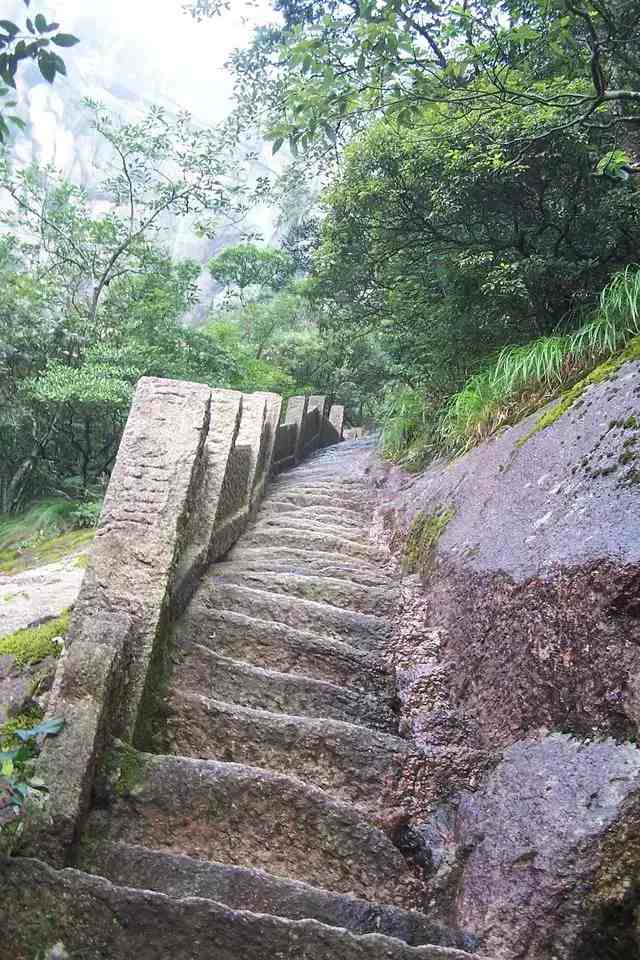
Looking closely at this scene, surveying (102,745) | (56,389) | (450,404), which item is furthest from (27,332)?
(102,745)

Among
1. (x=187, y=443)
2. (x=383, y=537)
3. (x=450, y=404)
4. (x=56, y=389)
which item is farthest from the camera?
(x=56, y=389)

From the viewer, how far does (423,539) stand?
13.5ft

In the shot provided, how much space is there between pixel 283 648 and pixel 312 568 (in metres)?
1.09

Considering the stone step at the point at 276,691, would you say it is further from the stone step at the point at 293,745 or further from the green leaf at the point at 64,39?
the green leaf at the point at 64,39

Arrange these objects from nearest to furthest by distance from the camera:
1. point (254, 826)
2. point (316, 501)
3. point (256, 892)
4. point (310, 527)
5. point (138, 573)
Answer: point (256, 892), point (254, 826), point (138, 573), point (310, 527), point (316, 501)

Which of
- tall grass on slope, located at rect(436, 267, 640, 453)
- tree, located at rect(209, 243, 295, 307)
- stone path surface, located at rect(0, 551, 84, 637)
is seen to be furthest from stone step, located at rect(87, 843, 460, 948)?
tree, located at rect(209, 243, 295, 307)

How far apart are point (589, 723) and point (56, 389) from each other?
24.5 feet

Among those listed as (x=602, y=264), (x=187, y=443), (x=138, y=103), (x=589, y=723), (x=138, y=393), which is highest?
(x=138, y=103)

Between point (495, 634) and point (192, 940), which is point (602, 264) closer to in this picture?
point (495, 634)

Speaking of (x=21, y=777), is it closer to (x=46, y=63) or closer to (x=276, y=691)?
(x=276, y=691)

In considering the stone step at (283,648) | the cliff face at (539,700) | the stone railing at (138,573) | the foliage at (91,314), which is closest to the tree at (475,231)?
the cliff face at (539,700)

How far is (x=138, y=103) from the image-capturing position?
160 feet

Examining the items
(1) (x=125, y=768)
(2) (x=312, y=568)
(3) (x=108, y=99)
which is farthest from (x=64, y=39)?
(3) (x=108, y=99)

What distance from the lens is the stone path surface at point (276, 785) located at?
1637 mm
